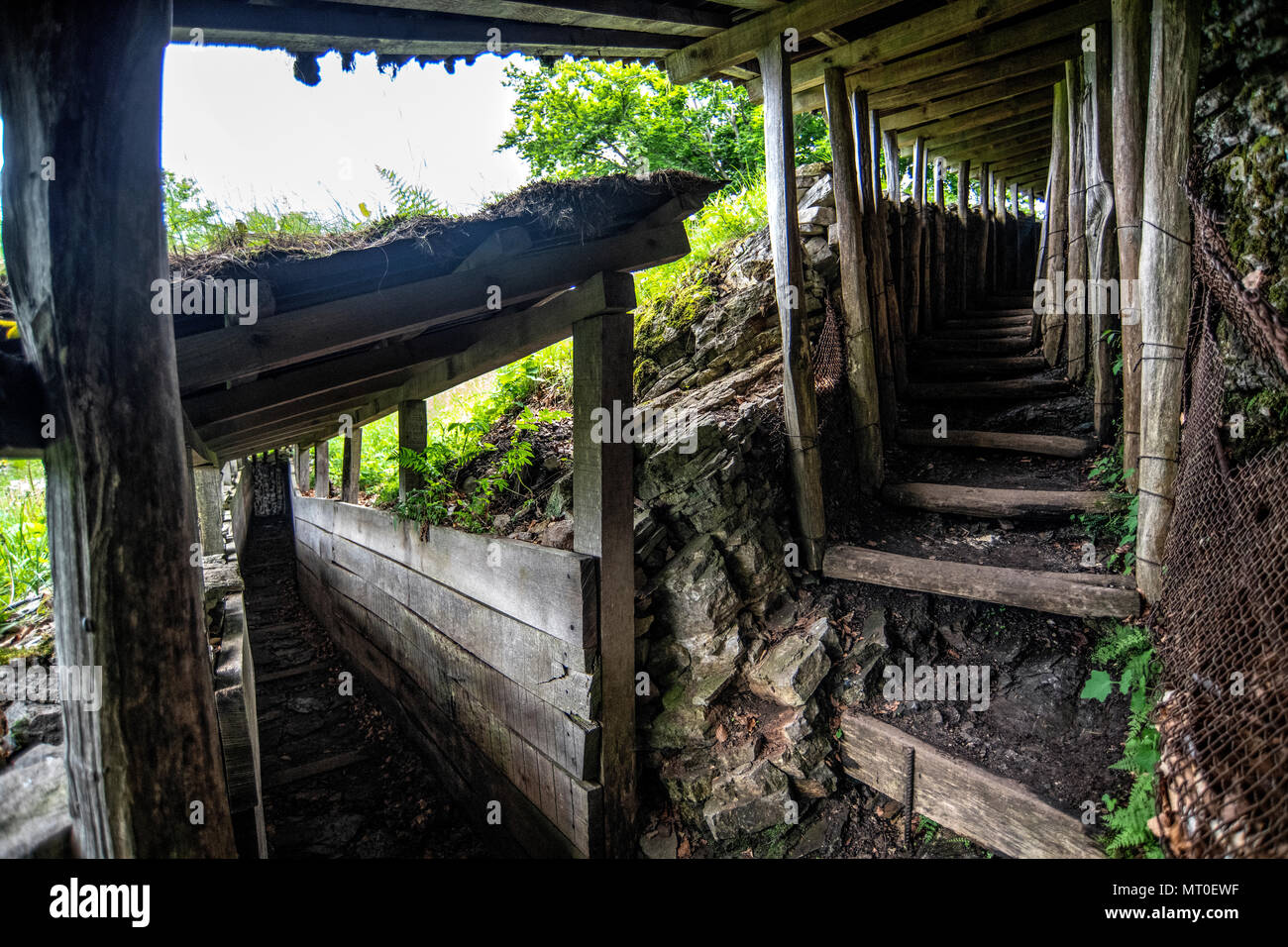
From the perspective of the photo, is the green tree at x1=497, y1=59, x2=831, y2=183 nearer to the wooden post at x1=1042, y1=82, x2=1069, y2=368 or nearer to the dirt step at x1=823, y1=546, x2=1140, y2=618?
the wooden post at x1=1042, y1=82, x2=1069, y2=368

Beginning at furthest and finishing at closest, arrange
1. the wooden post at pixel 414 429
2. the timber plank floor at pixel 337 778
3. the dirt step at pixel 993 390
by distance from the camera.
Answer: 1. the dirt step at pixel 993 390
2. the wooden post at pixel 414 429
3. the timber plank floor at pixel 337 778

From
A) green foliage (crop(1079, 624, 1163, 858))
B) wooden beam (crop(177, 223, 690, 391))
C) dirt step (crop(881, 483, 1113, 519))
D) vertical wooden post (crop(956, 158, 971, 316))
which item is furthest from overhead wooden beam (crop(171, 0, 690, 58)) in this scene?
vertical wooden post (crop(956, 158, 971, 316))

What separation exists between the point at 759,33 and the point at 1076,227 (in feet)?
12.2

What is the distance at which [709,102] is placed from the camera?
12555mm

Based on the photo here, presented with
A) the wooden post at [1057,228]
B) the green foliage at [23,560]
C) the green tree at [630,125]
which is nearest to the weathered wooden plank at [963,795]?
the green foliage at [23,560]

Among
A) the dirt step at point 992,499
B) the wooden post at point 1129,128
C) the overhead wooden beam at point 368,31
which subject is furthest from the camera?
the dirt step at point 992,499

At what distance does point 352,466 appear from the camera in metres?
7.57

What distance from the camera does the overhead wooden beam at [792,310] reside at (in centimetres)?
441

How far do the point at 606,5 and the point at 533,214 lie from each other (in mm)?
1863

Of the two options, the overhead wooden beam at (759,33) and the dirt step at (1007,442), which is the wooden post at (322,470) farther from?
the dirt step at (1007,442)

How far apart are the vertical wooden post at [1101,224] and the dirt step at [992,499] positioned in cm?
105

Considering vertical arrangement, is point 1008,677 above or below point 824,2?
below
